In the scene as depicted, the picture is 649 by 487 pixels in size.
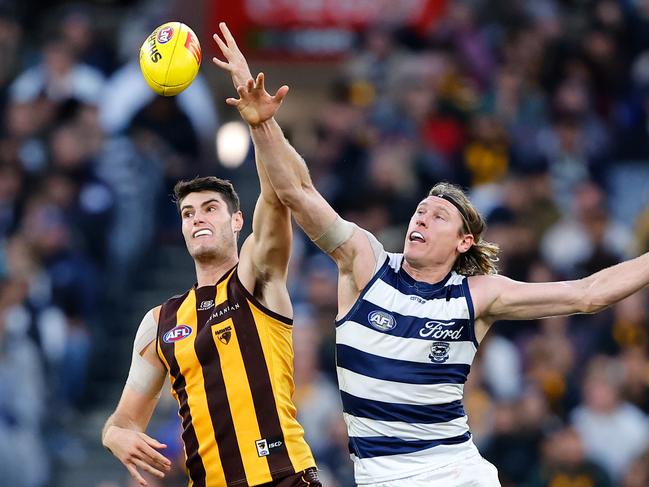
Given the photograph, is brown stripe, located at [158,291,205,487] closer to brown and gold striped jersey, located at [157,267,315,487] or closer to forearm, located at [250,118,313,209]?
brown and gold striped jersey, located at [157,267,315,487]

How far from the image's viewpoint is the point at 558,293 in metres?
6.89

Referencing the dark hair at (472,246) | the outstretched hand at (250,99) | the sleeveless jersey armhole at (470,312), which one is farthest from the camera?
the dark hair at (472,246)

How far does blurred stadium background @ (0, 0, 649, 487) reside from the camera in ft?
36.7

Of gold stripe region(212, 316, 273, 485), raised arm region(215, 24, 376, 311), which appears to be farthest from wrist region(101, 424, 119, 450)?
raised arm region(215, 24, 376, 311)

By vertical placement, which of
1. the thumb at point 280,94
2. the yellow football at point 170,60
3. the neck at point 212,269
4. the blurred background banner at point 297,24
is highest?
the blurred background banner at point 297,24

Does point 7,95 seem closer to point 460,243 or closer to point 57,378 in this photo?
point 57,378

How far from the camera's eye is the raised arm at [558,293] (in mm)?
6773

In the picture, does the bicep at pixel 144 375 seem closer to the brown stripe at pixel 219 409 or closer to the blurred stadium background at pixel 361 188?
the brown stripe at pixel 219 409

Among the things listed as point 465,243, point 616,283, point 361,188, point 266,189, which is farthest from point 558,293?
point 361,188

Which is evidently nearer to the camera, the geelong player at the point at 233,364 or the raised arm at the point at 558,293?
the raised arm at the point at 558,293

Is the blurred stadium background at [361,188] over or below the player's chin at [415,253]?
over

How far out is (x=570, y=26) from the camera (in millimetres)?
15172

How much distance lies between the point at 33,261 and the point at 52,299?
48 centimetres

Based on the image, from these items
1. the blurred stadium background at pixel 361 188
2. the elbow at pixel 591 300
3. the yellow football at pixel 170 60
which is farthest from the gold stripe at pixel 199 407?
the blurred stadium background at pixel 361 188
